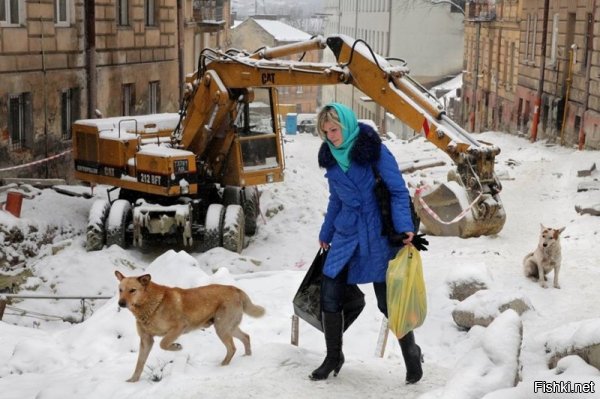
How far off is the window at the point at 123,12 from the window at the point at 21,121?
18.4 ft

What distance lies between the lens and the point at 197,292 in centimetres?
675

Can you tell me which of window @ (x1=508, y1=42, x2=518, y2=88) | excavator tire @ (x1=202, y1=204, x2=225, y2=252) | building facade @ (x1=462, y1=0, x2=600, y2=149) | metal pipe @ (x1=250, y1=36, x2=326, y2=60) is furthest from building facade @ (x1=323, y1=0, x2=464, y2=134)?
excavator tire @ (x1=202, y1=204, x2=225, y2=252)

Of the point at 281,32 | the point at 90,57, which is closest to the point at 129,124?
the point at 90,57

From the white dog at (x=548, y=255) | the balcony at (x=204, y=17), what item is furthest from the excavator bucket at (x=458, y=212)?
the balcony at (x=204, y=17)

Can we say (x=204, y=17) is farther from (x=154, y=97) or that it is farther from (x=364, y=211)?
(x=364, y=211)

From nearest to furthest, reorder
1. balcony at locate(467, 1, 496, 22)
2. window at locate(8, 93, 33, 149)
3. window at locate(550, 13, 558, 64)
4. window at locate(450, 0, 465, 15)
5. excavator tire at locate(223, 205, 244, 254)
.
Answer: excavator tire at locate(223, 205, 244, 254) → window at locate(8, 93, 33, 149) → window at locate(550, 13, 558, 64) → balcony at locate(467, 1, 496, 22) → window at locate(450, 0, 465, 15)

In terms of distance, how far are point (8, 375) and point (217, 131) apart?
330 inches

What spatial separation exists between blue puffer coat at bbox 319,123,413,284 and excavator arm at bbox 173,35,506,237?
277 inches

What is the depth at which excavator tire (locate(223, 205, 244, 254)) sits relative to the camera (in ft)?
46.7

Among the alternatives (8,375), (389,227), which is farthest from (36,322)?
(389,227)

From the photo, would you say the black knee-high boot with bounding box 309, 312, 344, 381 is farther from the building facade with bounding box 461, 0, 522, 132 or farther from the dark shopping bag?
the building facade with bounding box 461, 0, 522, 132

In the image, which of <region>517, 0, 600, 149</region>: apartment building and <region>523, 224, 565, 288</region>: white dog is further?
→ <region>517, 0, 600, 149</region>: apartment building

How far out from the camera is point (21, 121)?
18.2 m

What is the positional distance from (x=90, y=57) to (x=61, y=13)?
3.87ft
